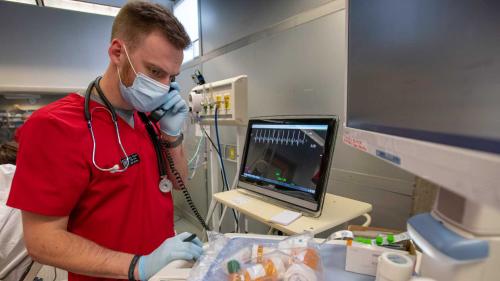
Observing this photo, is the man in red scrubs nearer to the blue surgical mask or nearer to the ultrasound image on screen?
the blue surgical mask

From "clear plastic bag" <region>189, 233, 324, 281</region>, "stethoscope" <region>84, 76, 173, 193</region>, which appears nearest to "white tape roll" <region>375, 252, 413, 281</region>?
"clear plastic bag" <region>189, 233, 324, 281</region>

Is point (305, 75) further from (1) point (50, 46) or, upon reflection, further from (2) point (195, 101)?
(1) point (50, 46)

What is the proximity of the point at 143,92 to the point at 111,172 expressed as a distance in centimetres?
34

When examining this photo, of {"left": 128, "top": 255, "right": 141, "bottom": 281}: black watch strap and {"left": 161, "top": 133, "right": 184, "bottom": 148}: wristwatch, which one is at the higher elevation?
{"left": 161, "top": 133, "right": 184, "bottom": 148}: wristwatch

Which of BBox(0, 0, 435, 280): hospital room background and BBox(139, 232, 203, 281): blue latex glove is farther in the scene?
BBox(0, 0, 435, 280): hospital room background

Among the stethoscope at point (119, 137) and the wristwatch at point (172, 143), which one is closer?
the stethoscope at point (119, 137)

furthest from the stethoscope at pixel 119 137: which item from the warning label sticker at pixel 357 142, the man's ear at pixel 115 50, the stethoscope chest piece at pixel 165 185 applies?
the warning label sticker at pixel 357 142

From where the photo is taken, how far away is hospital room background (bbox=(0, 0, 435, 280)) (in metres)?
1.36

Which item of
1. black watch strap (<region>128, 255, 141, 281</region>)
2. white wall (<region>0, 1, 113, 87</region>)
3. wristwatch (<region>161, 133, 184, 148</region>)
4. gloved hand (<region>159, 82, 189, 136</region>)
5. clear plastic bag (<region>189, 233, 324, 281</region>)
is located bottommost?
black watch strap (<region>128, 255, 141, 281</region>)

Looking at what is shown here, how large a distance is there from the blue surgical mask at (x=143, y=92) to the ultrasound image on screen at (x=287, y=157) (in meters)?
0.62

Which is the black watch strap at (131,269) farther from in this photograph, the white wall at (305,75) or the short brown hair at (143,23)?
the white wall at (305,75)

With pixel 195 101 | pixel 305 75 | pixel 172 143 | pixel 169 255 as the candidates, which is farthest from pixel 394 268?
pixel 195 101

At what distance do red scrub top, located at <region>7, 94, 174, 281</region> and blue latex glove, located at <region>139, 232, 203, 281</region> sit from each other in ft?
0.73

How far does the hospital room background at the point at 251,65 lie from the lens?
53.6 inches
